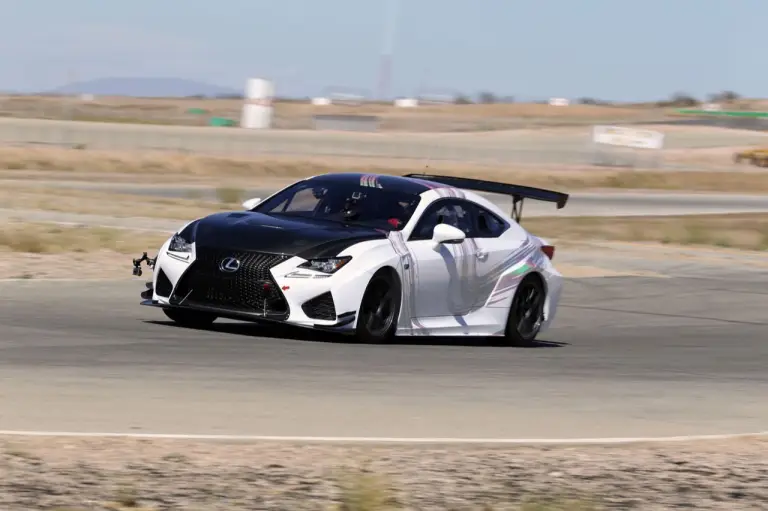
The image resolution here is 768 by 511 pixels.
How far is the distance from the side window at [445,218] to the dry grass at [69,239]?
9280mm

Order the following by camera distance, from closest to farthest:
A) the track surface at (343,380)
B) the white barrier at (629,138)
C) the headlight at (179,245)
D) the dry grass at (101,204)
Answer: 1. the track surface at (343,380)
2. the headlight at (179,245)
3. the dry grass at (101,204)
4. the white barrier at (629,138)

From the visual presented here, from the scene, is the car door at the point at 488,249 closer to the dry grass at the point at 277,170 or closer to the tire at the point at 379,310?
the tire at the point at 379,310

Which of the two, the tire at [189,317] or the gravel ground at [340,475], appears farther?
the tire at [189,317]

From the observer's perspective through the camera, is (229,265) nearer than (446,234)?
Yes

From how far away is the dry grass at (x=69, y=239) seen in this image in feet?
71.2

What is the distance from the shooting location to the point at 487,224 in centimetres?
1401

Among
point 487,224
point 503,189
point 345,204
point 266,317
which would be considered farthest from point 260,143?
point 266,317

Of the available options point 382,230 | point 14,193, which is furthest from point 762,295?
point 14,193

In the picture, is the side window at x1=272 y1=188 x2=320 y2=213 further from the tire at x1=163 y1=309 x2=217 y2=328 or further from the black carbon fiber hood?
the tire at x1=163 y1=309 x2=217 y2=328

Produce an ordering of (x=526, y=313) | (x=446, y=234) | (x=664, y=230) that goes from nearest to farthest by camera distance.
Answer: (x=446, y=234), (x=526, y=313), (x=664, y=230)

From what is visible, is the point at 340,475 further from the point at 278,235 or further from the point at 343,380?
the point at 278,235

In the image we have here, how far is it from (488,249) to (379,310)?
5.47 ft

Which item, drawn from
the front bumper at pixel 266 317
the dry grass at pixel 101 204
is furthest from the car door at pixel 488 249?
the dry grass at pixel 101 204

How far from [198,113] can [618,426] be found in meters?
133
